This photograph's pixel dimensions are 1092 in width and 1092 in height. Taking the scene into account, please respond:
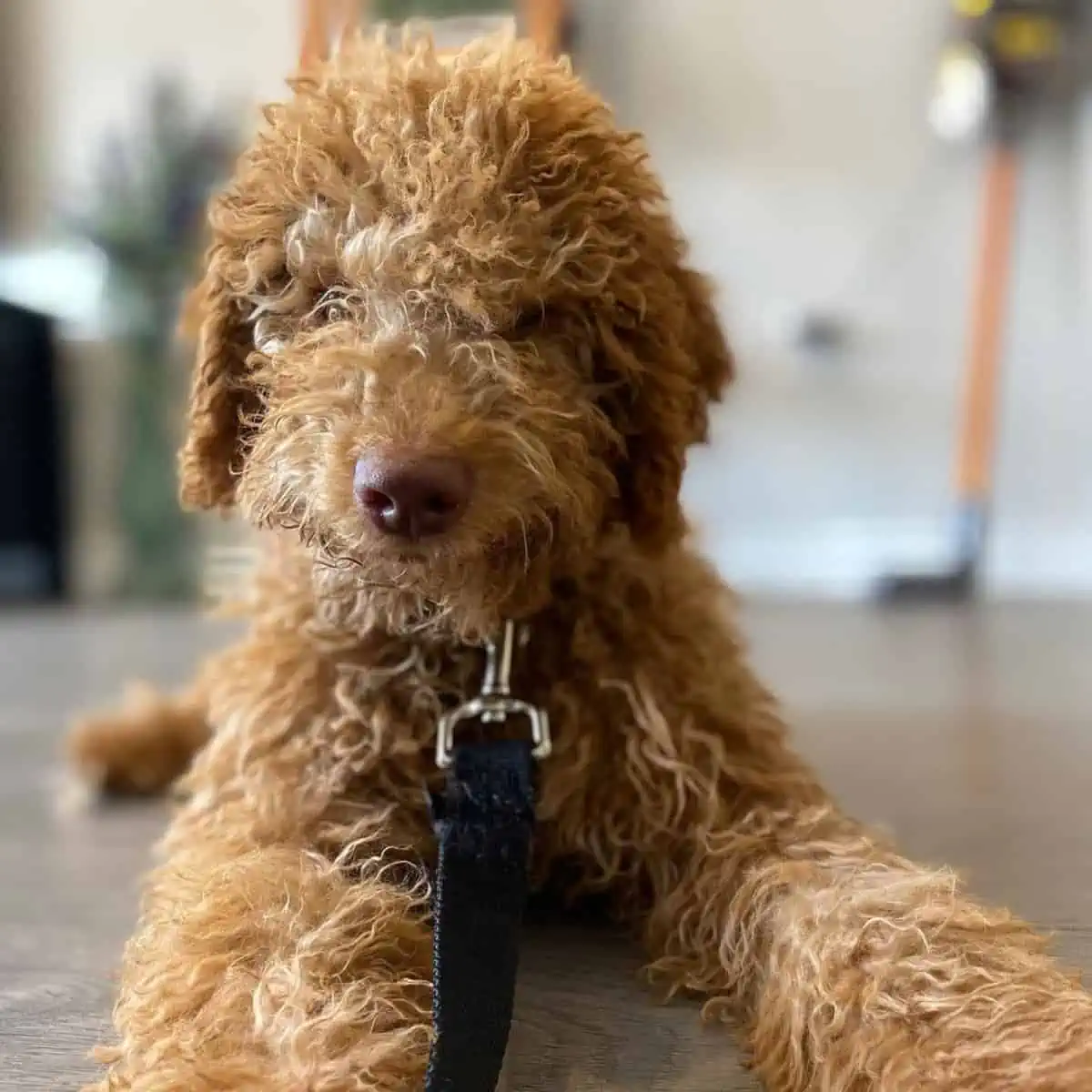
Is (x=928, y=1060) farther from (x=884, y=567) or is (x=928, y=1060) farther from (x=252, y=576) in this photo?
(x=884, y=567)

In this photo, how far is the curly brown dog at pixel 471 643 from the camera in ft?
3.05

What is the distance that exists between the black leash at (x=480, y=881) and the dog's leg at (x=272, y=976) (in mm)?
34

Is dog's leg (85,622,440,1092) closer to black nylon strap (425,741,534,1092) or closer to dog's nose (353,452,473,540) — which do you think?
black nylon strap (425,741,534,1092)

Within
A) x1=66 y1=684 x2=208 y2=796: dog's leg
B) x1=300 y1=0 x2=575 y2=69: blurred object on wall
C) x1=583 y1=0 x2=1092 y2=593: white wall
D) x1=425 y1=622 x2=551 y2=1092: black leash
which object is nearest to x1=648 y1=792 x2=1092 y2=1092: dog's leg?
x1=425 y1=622 x2=551 y2=1092: black leash

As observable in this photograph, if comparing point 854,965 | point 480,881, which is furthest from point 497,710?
point 854,965

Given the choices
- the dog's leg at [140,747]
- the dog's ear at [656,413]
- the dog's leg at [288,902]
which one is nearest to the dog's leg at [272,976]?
the dog's leg at [288,902]

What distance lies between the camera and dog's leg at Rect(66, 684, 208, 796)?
196 cm

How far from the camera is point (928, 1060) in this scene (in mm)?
858

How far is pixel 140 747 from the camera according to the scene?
6.51 feet

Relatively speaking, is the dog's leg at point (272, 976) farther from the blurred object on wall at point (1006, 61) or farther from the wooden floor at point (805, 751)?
the blurred object on wall at point (1006, 61)

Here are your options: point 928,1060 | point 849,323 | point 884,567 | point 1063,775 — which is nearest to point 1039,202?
point 849,323

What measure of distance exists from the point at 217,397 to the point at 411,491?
1.34 ft

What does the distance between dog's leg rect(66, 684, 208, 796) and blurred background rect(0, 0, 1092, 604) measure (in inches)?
99.8

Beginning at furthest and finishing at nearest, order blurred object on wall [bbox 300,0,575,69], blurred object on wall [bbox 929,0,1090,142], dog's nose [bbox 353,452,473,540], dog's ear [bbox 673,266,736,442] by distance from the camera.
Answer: blurred object on wall [bbox 300,0,575,69] < blurred object on wall [bbox 929,0,1090,142] < dog's ear [bbox 673,266,736,442] < dog's nose [bbox 353,452,473,540]
